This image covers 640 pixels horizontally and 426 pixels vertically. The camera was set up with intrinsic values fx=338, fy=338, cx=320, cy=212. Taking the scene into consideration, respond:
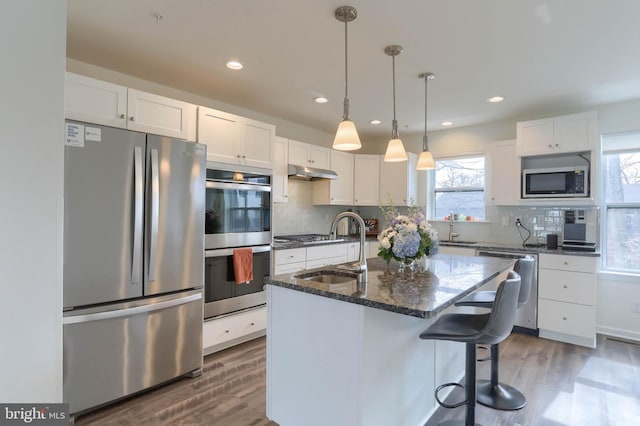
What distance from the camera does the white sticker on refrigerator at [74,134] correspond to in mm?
2102

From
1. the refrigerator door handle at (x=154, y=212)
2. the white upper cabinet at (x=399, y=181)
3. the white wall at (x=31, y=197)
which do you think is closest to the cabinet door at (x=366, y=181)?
the white upper cabinet at (x=399, y=181)

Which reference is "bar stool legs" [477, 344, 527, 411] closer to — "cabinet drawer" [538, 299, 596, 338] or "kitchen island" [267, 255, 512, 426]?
"kitchen island" [267, 255, 512, 426]

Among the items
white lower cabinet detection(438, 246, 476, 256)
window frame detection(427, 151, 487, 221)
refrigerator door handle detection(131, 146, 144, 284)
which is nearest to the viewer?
refrigerator door handle detection(131, 146, 144, 284)

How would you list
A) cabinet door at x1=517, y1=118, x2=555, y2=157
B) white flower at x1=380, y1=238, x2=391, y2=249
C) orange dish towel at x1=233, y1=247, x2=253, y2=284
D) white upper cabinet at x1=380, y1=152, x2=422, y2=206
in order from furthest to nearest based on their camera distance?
white upper cabinet at x1=380, y1=152, x2=422, y2=206
cabinet door at x1=517, y1=118, x2=555, y2=157
orange dish towel at x1=233, y1=247, x2=253, y2=284
white flower at x1=380, y1=238, x2=391, y2=249

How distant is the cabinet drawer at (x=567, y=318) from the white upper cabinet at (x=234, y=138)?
11.1ft

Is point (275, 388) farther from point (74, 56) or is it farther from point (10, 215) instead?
point (74, 56)

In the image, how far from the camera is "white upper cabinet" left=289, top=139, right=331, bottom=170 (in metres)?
4.27

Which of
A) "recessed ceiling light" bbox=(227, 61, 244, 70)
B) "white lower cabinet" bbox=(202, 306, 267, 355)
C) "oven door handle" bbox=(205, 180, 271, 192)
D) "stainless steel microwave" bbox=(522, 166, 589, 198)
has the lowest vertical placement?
"white lower cabinet" bbox=(202, 306, 267, 355)

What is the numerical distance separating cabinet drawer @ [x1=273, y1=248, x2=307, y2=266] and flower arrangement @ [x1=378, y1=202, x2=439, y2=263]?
5.10ft

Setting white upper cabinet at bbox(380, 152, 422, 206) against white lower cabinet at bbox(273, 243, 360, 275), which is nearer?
white lower cabinet at bbox(273, 243, 360, 275)

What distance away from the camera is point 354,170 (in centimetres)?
523

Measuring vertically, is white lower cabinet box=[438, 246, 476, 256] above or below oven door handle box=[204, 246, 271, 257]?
below

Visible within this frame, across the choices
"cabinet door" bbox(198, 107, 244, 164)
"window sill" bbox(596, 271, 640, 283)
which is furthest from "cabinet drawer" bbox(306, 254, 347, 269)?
"window sill" bbox(596, 271, 640, 283)

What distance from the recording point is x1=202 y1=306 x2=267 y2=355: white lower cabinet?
9.96 ft
